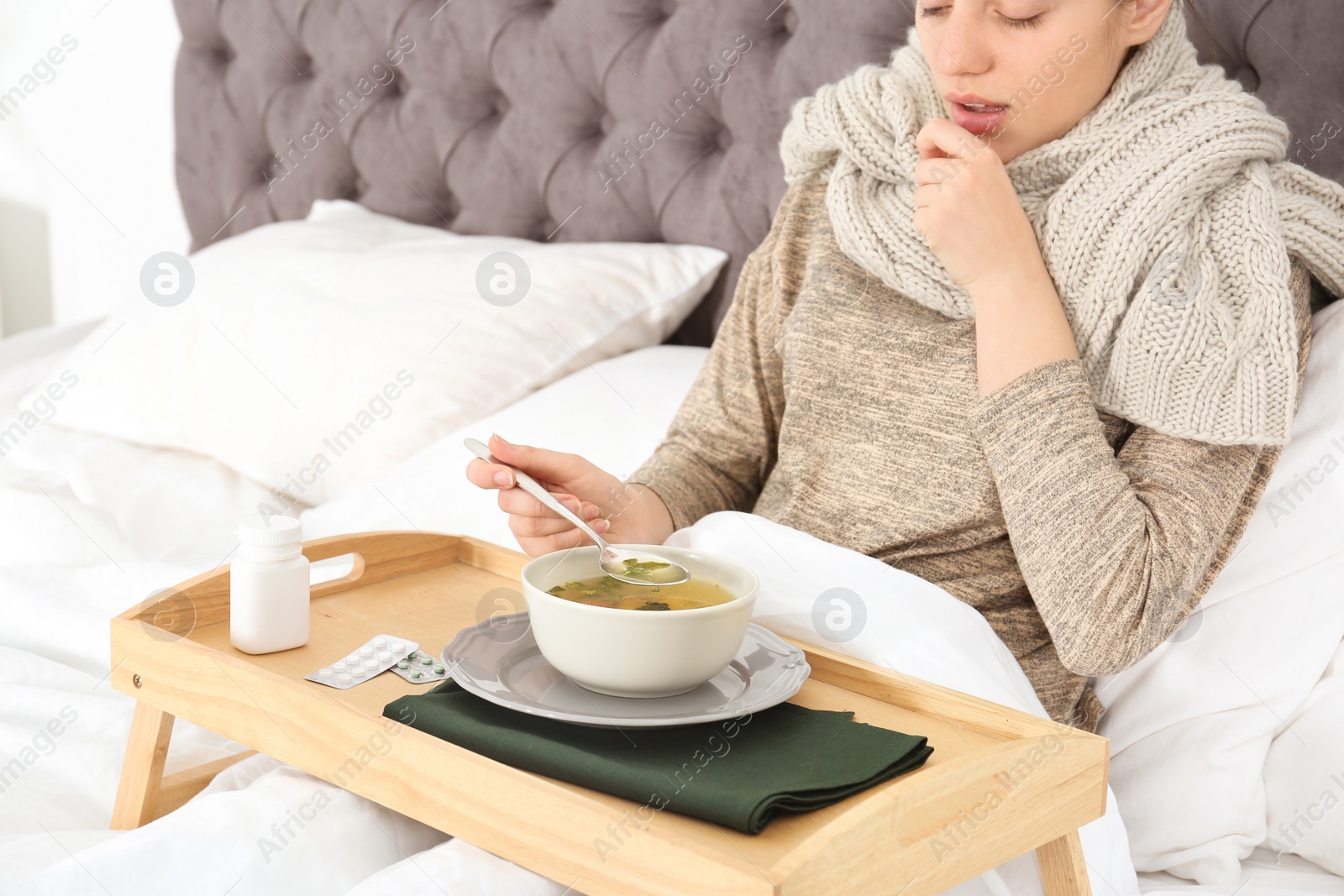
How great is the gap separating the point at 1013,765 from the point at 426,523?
0.74m

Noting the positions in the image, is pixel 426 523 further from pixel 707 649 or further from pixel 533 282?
pixel 707 649

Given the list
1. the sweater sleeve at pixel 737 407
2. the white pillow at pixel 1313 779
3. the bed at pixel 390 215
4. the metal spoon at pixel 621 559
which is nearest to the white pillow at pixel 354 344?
the bed at pixel 390 215

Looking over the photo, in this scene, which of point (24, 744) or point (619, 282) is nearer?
point (24, 744)

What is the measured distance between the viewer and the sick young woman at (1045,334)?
825 mm

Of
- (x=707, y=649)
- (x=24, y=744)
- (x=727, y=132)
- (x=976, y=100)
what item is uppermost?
(x=976, y=100)

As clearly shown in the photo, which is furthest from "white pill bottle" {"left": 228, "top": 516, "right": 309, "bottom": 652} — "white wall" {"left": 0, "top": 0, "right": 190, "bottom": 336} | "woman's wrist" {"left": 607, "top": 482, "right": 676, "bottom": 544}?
"white wall" {"left": 0, "top": 0, "right": 190, "bottom": 336}

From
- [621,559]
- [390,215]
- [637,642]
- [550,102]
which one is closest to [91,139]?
[390,215]

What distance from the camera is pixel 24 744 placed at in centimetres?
84

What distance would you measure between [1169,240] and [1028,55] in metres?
0.18

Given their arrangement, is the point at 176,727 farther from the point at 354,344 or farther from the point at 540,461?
the point at 354,344

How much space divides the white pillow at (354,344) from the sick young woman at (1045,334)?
434mm

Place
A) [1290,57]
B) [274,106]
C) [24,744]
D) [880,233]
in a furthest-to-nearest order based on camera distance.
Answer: [274,106] → [1290,57] → [880,233] → [24,744]

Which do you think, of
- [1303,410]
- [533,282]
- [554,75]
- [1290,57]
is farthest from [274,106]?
[1303,410]

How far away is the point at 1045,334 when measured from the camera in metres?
0.86
